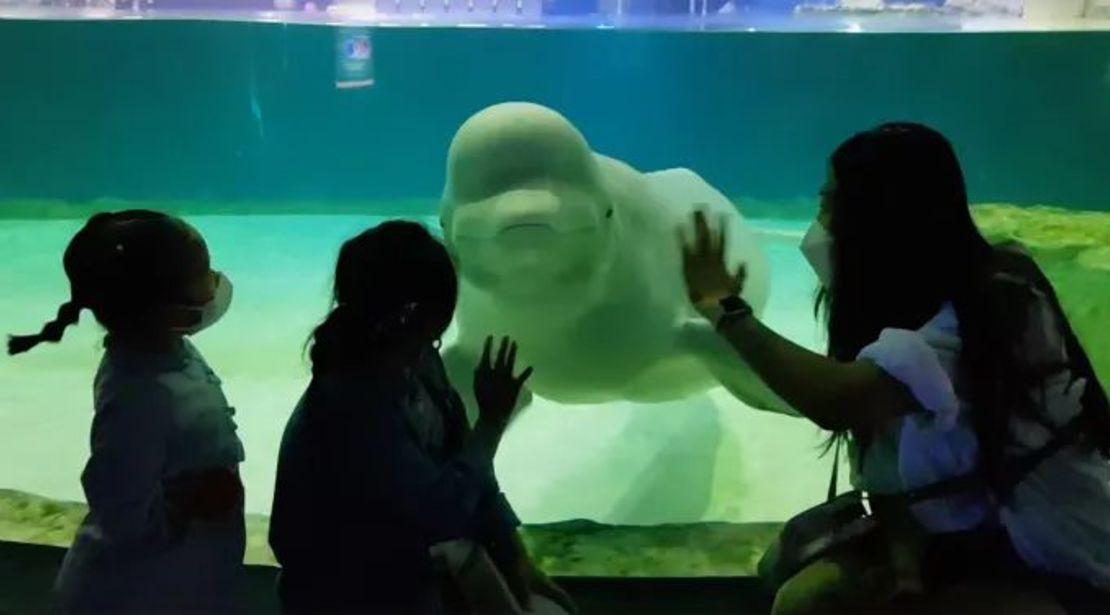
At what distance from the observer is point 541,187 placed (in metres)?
2.76

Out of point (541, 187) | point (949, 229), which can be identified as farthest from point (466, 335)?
point (949, 229)

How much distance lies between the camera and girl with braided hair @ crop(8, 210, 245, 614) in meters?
1.83

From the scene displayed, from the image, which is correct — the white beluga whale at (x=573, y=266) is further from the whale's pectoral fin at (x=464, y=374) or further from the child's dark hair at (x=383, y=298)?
the child's dark hair at (x=383, y=298)

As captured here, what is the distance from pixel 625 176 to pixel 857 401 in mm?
1883

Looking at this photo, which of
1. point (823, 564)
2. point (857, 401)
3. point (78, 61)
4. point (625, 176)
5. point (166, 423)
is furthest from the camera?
point (78, 61)

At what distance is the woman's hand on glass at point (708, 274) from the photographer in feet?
5.83

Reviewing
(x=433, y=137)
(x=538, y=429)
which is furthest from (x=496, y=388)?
(x=433, y=137)

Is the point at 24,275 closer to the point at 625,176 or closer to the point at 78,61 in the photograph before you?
the point at 78,61

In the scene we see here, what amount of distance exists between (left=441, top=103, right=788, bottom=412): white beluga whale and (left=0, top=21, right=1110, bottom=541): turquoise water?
367mm

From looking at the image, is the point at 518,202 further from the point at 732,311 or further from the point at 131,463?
the point at 131,463

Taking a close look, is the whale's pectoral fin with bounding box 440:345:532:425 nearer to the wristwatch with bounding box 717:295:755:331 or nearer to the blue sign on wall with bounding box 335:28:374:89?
the wristwatch with bounding box 717:295:755:331

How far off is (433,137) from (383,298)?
12.1ft

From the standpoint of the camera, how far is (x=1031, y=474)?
186cm

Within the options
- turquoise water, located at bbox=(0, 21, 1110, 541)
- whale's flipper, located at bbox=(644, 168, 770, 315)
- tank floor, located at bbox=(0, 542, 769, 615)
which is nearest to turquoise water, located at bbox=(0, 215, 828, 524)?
turquoise water, located at bbox=(0, 21, 1110, 541)
